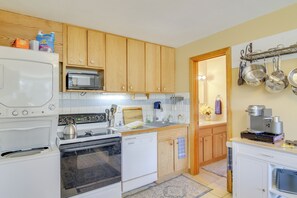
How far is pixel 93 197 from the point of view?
204 centimetres

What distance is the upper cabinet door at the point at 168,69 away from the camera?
10.4 ft

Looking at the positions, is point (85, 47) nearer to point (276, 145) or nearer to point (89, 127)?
point (89, 127)

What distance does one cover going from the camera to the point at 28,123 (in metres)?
1.70

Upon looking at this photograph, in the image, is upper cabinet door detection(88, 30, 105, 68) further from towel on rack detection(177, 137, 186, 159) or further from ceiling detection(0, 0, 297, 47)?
towel on rack detection(177, 137, 186, 159)

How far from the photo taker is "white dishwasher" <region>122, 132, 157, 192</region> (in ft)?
7.85

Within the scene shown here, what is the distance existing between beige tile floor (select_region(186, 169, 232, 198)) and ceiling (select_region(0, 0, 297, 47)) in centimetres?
229

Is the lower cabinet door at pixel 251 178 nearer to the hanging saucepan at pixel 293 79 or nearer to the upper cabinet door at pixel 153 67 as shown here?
the hanging saucepan at pixel 293 79

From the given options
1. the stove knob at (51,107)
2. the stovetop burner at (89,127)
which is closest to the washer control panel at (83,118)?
the stovetop burner at (89,127)

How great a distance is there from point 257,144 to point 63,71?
7.81ft

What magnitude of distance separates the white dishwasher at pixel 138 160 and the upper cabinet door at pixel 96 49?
3.63 ft

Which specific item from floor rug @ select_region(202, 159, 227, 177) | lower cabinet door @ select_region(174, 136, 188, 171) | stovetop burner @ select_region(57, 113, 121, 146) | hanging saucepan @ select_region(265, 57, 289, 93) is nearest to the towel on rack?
lower cabinet door @ select_region(174, 136, 188, 171)

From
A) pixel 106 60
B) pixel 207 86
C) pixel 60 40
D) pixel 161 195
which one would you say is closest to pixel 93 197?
pixel 161 195

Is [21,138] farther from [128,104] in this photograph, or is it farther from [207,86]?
[207,86]

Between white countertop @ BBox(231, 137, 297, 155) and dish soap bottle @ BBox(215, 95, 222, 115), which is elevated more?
dish soap bottle @ BBox(215, 95, 222, 115)
